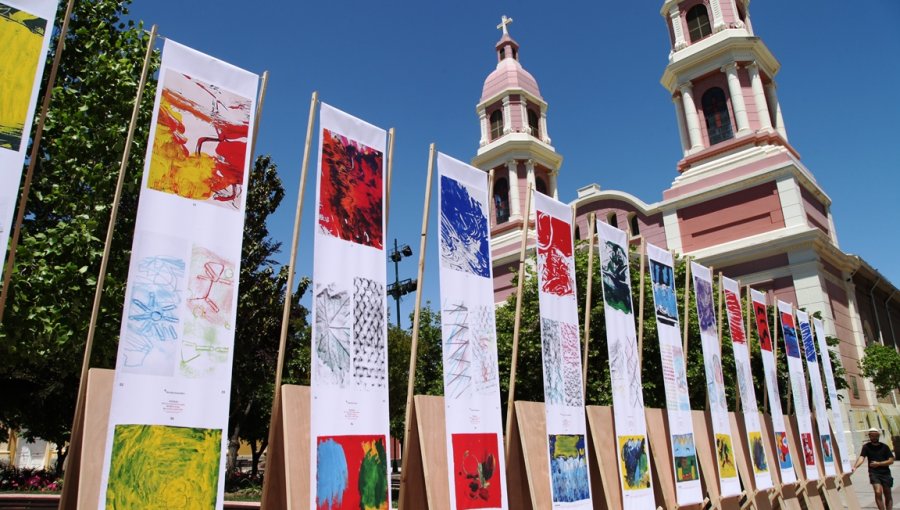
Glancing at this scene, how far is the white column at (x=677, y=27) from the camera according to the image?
25.5 meters

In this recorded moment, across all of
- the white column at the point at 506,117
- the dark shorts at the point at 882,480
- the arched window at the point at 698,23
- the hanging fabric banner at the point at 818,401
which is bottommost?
the dark shorts at the point at 882,480

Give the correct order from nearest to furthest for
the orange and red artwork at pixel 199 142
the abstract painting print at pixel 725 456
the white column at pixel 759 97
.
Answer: the orange and red artwork at pixel 199 142 → the abstract painting print at pixel 725 456 → the white column at pixel 759 97

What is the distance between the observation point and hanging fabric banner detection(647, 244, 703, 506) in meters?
7.73

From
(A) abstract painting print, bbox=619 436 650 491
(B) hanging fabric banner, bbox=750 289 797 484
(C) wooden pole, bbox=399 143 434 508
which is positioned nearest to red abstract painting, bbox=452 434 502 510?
(C) wooden pole, bbox=399 143 434 508

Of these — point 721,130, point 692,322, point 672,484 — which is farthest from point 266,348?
point 721,130

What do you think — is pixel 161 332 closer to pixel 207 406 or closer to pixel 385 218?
pixel 207 406

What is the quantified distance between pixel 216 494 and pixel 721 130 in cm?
2386

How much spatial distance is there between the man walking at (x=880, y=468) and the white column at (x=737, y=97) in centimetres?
1587

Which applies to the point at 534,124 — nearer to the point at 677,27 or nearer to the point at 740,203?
the point at 677,27

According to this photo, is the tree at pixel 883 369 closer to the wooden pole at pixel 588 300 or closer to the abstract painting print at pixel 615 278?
the abstract painting print at pixel 615 278

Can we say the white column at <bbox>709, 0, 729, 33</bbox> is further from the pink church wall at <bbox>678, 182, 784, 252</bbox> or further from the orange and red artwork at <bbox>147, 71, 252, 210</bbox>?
the orange and red artwork at <bbox>147, 71, 252, 210</bbox>

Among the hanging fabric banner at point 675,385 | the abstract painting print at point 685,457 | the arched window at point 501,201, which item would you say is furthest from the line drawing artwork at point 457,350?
the arched window at point 501,201

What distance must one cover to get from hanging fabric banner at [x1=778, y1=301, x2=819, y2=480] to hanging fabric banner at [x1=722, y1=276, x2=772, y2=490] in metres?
1.33

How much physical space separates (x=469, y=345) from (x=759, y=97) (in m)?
21.6
